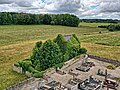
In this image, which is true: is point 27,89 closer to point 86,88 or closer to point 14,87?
point 14,87

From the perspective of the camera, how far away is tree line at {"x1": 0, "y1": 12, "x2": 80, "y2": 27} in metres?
124

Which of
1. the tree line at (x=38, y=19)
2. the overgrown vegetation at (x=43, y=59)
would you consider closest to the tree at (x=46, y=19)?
the tree line at (x=38, y=19)

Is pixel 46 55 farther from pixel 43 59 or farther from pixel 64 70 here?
pixel 64 70

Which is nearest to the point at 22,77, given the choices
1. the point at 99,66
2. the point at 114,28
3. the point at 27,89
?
the point at 27,89

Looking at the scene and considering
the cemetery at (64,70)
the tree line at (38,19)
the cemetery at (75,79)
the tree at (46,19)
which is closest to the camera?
the cemetery at (75,79)

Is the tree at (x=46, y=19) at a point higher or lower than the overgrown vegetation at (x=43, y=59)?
higher

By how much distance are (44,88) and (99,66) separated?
15834 millimetres

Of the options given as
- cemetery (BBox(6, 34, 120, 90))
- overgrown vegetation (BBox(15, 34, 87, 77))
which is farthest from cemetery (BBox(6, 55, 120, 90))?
overgrown vegetation (BBox(15, 34, 87, 77))

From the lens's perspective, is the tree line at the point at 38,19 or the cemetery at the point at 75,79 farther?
the tree line at the point at 38,19

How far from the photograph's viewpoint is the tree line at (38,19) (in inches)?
4889

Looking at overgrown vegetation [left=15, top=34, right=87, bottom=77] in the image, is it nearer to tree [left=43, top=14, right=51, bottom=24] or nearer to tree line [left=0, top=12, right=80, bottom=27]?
tree line [left=0, top=12, right=80, bottom=27]

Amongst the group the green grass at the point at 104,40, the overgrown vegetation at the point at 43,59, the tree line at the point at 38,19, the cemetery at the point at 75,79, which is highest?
the tree line at the point at 38,19

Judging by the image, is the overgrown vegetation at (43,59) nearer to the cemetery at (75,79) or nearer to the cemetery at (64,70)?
the cemetery at (64,70)

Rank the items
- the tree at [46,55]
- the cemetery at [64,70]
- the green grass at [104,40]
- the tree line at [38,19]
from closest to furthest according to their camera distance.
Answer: the cemetery at [64,70], the tree at [46,55], the green grass at [104,40], the tree line at [38,19]
